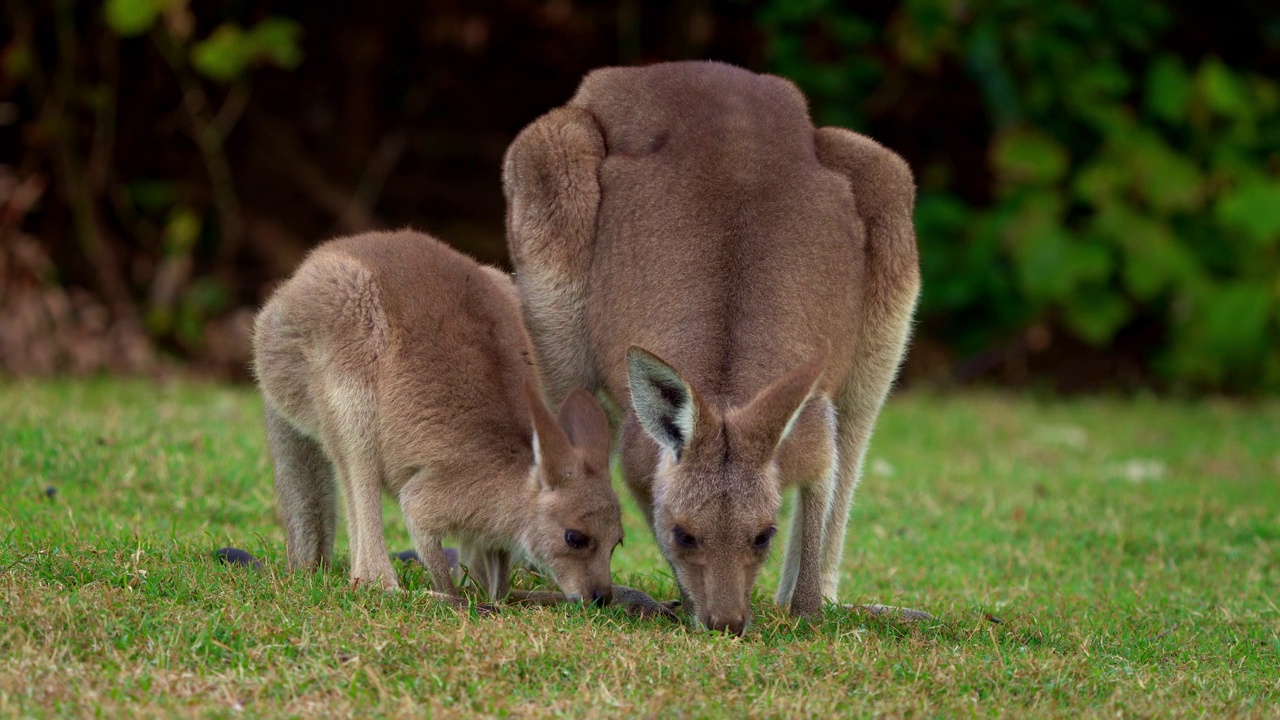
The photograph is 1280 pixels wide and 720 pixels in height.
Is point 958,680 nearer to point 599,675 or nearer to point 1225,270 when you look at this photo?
point 599,675

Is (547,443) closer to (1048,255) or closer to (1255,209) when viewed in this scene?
(1048,255)

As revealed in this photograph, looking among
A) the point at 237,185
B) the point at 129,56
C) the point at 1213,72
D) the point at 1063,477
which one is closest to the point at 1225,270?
the point at 1213,72

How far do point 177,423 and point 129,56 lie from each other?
4175mm

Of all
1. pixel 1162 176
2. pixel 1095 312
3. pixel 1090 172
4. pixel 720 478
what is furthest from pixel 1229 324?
pixel 720 478

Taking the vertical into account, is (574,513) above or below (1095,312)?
above

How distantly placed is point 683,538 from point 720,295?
75cm

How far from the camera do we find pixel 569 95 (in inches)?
450

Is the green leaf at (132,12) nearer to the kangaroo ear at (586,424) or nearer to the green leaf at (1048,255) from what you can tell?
the green leaf at (1048,255)

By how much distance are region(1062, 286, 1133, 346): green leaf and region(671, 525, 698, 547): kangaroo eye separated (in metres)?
6.96

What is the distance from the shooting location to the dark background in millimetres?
10305

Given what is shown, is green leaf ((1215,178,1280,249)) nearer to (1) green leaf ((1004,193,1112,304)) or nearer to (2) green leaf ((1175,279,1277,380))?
(2) green leaf ((1175,279,1277,380))

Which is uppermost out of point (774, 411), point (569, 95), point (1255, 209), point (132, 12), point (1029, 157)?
point (132, 12)

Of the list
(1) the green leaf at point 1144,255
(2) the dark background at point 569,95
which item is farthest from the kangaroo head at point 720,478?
(1) the green leaf at point 1144,255

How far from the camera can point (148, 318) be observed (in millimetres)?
10414
